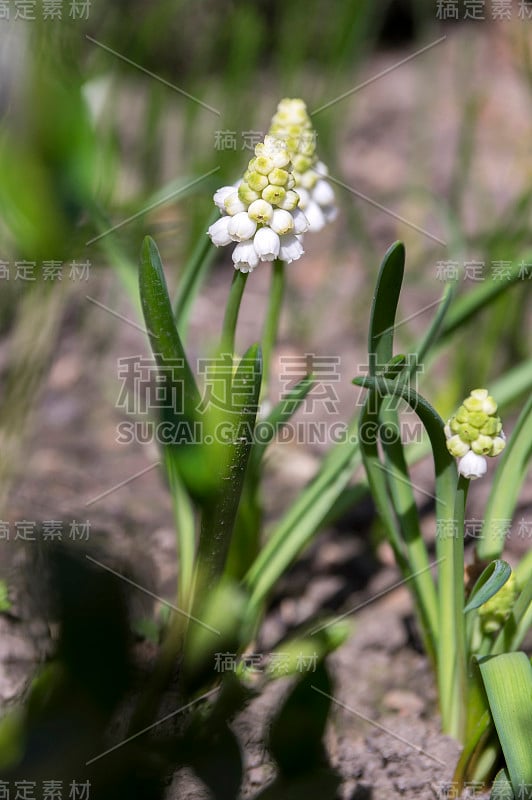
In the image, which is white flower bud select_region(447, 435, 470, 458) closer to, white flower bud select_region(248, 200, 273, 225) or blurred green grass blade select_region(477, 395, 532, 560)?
blurred green grass blade select_region(477, 395, 532, 560)

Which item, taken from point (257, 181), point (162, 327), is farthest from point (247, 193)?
point (162, 327)

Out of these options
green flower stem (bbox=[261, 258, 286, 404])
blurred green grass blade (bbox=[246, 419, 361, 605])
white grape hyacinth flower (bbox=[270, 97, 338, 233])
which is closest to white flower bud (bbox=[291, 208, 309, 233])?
white grape hyacinth flower (bbox=[270, 97, 338, 233])

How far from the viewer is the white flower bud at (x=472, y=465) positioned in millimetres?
899

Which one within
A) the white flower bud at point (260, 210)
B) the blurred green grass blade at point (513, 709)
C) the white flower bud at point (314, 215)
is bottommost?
the blurred green grass blade at point (513, 709)

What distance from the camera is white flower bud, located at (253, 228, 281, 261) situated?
0.91 meters

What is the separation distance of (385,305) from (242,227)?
193mm

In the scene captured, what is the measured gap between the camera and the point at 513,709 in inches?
35.0

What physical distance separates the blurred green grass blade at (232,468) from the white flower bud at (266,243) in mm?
112

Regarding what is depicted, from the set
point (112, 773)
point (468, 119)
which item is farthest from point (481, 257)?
point (112, 773)

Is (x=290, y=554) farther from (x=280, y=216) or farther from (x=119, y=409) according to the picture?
(x=119, y=409)

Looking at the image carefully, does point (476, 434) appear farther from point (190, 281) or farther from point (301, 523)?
point (190, 281)

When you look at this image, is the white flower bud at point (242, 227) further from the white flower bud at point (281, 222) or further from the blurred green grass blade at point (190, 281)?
the blurred green grass blade at point (190, 281)

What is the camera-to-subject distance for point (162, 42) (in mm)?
2934

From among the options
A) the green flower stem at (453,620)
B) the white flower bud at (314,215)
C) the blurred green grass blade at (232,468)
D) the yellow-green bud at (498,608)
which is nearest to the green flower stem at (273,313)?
the white flower bud at (314,215)
